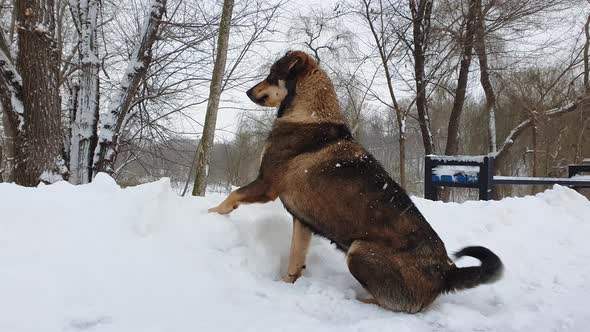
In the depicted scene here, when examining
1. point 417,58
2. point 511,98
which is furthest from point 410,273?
point 511,98

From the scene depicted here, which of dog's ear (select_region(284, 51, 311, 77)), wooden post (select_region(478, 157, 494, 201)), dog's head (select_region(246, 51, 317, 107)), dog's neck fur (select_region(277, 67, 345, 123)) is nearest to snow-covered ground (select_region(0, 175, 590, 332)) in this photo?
dog's neck fur (select_region(277, 67, 345, 123))

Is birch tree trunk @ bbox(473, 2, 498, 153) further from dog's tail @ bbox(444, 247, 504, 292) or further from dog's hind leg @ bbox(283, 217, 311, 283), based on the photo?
dog's hind leg @ bbox(283, 217, 311, 283)

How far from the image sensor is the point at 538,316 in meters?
2.70

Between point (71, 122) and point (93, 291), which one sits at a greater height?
point (71, 122)

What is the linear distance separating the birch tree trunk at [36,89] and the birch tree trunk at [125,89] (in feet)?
2.65

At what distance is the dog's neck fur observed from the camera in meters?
3.58

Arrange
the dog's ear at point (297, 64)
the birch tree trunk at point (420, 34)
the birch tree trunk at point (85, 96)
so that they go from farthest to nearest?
the birch tree trunk at point (420, 34) < the birch tree trunk at point (85, 96) < the dog's ear at point (297, 64)

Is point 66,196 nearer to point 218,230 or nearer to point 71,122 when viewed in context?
point 218,230

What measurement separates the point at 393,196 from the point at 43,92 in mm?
6932

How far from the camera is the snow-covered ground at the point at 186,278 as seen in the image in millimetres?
1992

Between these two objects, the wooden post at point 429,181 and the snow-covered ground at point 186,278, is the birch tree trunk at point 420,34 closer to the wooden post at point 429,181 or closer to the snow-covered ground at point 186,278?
the wooden post at point 429,181

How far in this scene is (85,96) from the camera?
24.6 feet

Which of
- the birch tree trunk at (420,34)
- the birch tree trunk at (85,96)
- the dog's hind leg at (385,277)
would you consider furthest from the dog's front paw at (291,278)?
the birch tree trunk at (420,34)

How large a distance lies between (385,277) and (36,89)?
724 centimetres
